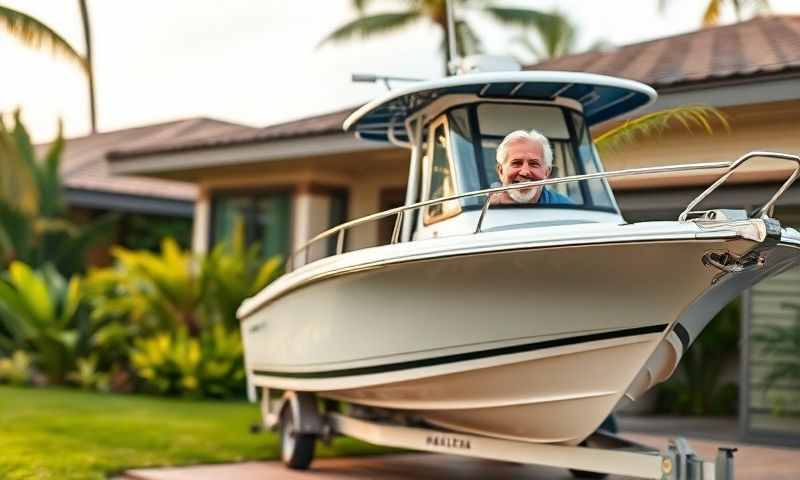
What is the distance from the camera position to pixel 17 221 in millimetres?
18328

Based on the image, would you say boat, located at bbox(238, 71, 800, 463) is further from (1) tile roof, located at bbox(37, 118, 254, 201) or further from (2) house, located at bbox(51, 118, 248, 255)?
(2) house, located at bbox(51, 118, 248, 255)

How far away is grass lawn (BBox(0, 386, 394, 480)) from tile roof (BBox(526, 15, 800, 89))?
14.6ft

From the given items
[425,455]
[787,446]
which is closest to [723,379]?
[787,446]

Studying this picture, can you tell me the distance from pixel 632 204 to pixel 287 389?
4285 mm

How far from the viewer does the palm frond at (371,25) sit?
2500 centimetres

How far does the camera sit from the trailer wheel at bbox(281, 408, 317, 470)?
8.82 metres

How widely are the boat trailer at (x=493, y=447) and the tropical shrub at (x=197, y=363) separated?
4317mm

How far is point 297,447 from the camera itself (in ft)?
29.0

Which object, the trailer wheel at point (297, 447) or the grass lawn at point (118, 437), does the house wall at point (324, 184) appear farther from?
the trailer wheel at point (297, 447)

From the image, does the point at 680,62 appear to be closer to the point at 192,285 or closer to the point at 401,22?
the point at 192,285

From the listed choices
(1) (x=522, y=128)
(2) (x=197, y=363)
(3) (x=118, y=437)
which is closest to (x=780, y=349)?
(1) (x=522, y=128)

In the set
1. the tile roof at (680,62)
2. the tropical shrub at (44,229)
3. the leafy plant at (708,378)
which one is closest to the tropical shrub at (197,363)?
the tile roof at (680,62)

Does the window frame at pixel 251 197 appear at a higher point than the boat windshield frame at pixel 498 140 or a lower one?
lower

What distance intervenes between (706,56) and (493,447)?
238 inches
